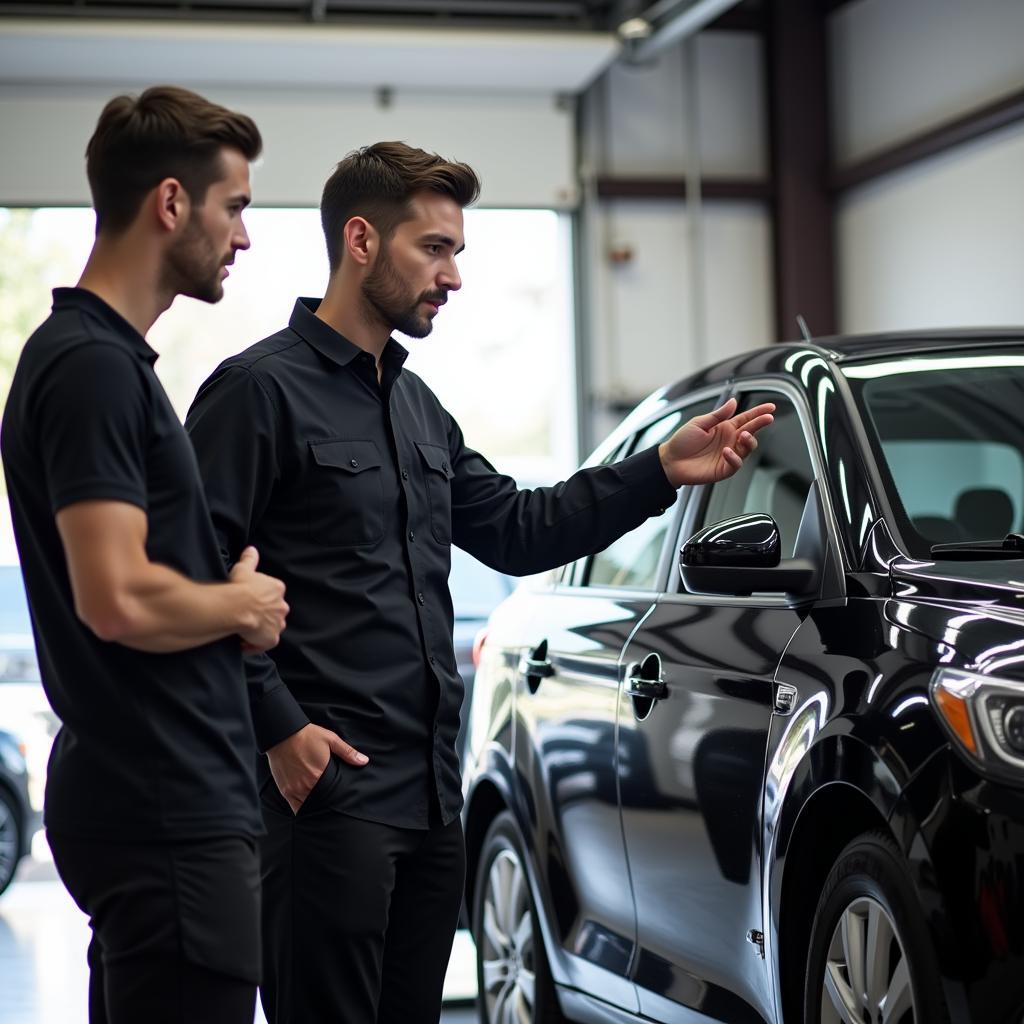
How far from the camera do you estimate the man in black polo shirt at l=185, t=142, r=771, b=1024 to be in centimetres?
262

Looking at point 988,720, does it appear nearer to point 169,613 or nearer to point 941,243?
point 169,613

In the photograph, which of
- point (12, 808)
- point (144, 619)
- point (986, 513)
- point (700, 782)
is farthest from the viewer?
point (12, 808)

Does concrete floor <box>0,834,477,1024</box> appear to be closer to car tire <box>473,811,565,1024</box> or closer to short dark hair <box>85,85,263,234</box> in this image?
car tire <box>473,811,565,1024</box>

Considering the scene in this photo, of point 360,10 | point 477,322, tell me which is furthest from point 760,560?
point 477,322

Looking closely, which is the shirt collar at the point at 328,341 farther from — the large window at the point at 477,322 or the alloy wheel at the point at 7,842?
the large window at the point at 477,322

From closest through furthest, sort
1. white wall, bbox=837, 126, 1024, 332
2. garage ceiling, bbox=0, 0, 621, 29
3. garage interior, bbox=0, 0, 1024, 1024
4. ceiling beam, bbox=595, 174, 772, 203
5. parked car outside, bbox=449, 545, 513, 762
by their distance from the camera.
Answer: parked car outside, bbox=449, 545, 513, 762 → white wall, bbox=837, 126, 1024, 332 → garage interior, bbox=0, 0, 1024, 1024 → garage ceiling, bbox=0, 0, 621, 29 → ceiling beam, bbox=595, 174, 772, 203

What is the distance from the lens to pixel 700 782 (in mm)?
→ 3125

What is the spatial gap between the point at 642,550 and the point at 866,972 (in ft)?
4.65

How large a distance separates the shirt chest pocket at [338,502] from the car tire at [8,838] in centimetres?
508

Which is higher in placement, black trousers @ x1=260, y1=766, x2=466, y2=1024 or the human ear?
the human ear

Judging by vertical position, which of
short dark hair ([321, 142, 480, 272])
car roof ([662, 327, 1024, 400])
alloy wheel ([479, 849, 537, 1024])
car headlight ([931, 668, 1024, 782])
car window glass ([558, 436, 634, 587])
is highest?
short dark hair ([321, 142, 480, 272])

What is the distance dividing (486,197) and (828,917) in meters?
8.13

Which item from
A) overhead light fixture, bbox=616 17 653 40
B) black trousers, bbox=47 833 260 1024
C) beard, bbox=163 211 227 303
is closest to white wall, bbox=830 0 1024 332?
overhead light fixture, bbox=616 17 653 40

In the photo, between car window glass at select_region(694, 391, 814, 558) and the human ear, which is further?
car window glass at select_region(694, 391, 814, 558)
